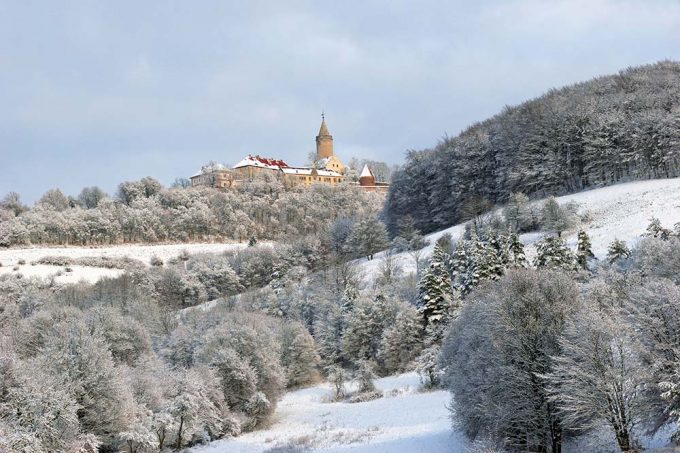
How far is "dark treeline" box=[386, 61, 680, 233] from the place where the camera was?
69.6 meters

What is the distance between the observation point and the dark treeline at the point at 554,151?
69.6 m

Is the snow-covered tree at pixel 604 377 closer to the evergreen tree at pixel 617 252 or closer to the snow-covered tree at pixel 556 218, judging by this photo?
the evergreen tree at pixel 617 252

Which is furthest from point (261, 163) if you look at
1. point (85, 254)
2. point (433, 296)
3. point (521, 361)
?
point (521, 361)

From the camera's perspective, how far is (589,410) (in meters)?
18.7

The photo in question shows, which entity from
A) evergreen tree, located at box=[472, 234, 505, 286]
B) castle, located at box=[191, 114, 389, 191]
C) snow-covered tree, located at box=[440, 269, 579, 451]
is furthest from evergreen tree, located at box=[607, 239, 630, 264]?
castle, located at box=[191, 114, 389, 191]

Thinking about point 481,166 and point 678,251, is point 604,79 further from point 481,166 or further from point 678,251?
point 678,251

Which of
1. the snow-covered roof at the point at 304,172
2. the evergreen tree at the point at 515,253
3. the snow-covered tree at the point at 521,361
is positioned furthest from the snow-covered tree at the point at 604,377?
the snow-covered roof at the point at 304,172

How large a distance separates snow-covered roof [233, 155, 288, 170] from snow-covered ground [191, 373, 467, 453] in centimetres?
11322

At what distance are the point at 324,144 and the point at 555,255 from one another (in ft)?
468

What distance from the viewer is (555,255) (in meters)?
45.0

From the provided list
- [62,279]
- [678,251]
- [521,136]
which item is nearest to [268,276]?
[62,279]

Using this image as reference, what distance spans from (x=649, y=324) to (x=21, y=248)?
96.2 meters

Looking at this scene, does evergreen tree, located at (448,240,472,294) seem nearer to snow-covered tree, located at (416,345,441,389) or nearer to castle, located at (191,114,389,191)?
snow-covered tree, located at (416,345,441,389)

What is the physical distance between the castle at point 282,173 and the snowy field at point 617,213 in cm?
7117
